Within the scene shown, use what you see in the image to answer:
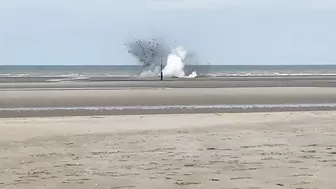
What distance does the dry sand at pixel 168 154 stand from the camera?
943 cm

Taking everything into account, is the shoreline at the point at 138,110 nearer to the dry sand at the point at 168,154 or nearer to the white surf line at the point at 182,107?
the white surf line at the point at 182,107

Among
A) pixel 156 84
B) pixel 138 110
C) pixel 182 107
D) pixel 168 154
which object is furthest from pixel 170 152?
pixel 156 84

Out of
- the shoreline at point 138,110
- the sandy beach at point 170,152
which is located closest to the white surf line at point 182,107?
the shoreline at point 138,110

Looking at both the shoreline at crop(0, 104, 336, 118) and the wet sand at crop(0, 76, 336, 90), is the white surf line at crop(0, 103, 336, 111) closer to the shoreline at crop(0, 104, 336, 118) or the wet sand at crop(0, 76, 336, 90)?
the shoreline at crop(0, 104, 336, 118)

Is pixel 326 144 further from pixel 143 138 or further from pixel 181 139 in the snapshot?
pixel 143 138

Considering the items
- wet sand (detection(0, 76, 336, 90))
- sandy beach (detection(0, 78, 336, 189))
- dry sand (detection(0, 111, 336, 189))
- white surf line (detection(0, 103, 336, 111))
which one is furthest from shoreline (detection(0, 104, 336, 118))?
wet sand (detection(0, 76, 336, 90))

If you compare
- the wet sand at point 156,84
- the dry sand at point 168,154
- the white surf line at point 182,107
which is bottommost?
the dry sand at point 168,154

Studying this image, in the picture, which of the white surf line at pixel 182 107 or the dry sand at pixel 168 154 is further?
the white surf line at pixel 182 107

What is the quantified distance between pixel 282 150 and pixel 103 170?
4025mm

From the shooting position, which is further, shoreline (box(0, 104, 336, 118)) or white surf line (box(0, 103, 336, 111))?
white surf line (box(0, 103, 336, 111))

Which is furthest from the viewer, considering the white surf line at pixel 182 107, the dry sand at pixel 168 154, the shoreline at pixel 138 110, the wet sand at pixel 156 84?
the wet sand at pixel 156 84

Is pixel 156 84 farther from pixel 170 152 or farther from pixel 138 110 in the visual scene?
pixel 170 152

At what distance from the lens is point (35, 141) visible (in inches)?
572

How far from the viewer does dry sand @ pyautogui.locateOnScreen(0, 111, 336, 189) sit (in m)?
9.43
